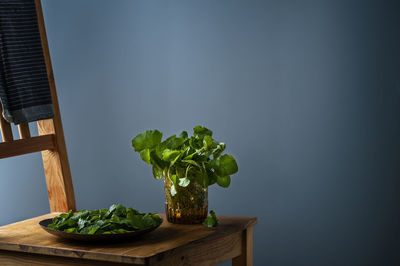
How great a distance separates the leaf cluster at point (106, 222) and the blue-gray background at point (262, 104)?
1005 millimetres

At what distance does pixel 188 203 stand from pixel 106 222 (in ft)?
0.70

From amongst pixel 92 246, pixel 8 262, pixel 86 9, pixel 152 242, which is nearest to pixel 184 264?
pixel 152 242

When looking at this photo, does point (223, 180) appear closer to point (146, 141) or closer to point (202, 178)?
point (202, 178)

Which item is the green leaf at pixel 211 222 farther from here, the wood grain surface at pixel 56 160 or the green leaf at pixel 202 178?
the wood grain surface at pixel 56 160

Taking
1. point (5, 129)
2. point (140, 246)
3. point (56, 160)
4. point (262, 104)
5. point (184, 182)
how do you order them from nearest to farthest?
point (140, 246) → point (184, 182) → point (5, 129) → point (56, 160) → point (262, 104)

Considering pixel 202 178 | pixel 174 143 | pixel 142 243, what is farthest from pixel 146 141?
pixel 142 243

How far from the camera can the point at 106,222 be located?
1169mm

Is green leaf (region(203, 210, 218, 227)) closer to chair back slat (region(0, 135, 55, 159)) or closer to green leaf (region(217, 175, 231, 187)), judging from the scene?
green leaf (region(217, 175, 231, 187))

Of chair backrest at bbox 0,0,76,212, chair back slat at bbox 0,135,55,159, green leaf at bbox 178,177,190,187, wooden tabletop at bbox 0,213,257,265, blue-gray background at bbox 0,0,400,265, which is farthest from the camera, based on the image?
blue-gray background at bbox 0,0,400,265

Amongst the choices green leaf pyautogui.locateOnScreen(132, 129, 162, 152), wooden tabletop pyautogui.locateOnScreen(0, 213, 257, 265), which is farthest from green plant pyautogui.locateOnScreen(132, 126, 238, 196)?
wooden tabletop pyautogui.locateOnScreen(0, 213, 257, 265)

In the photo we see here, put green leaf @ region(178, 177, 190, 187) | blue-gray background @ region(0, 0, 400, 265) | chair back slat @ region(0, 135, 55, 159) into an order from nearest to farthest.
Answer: green leaf @ region(178, 177, 190, 187), chair back slat @ region(0, 135, 55, 159), blue-gray background @ region(0, 0, 400, 265)

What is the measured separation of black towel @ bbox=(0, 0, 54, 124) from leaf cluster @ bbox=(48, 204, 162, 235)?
0.43m

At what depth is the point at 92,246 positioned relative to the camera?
1.12 metres

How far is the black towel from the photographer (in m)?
1.50
